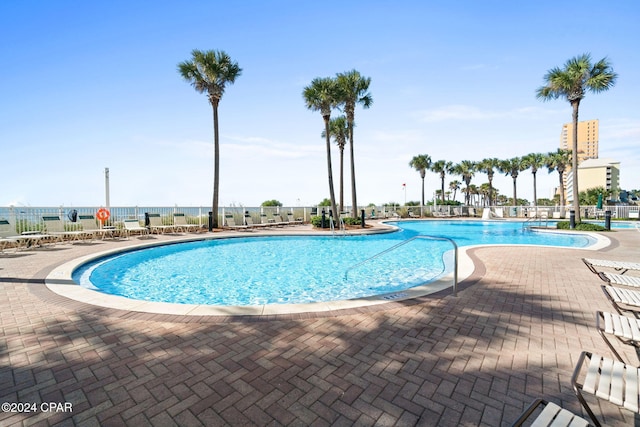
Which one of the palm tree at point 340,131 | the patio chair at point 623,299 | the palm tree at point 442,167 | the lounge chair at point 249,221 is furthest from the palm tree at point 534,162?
the patio chair at point 623,299

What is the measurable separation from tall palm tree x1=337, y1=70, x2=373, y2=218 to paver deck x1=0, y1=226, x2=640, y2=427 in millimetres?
16309

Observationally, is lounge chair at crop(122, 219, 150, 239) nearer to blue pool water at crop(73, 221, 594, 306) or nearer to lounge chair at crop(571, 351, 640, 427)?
blue pool water at crop(73, 221, 594, 306)

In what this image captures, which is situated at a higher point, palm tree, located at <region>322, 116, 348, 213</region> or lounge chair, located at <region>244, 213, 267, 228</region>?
palm tree, located at <region>322, 116, 348, 213</region>

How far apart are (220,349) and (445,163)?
147ft

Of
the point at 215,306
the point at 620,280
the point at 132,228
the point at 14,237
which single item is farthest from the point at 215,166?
the point at 620,280

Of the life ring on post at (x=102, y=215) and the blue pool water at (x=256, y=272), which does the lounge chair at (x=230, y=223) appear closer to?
the blue pool water at (x=256, y=272)

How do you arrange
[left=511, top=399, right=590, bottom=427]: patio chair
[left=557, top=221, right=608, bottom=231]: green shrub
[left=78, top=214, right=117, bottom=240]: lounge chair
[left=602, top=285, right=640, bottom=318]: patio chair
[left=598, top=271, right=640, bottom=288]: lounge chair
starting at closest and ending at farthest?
[left=511, top=399, right=590, bottom=427]: patio chair < [left=602, top=285, right=640, bottom=318]: patio chair < [left=598, top=271, right=640, bottom=288]: lounge chair < [left=78, top=214, right=117, bottom=240]: lounge chair < [left=557, top=221, right=608, bottom=231]: green shrub

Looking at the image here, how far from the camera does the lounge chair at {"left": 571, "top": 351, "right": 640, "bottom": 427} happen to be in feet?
5.20

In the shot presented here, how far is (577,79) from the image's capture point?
16.0 meters

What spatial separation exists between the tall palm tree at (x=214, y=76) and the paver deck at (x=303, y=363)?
1393 cm

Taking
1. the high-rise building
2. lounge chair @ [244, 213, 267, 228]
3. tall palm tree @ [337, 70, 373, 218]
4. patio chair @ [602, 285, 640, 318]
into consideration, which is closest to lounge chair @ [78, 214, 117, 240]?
lounge chair @ [244, 213, 267, 228]

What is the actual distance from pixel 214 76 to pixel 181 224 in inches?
359

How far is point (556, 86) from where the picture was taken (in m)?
16.5

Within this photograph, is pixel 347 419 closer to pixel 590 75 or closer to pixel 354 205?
pixel 354 205
